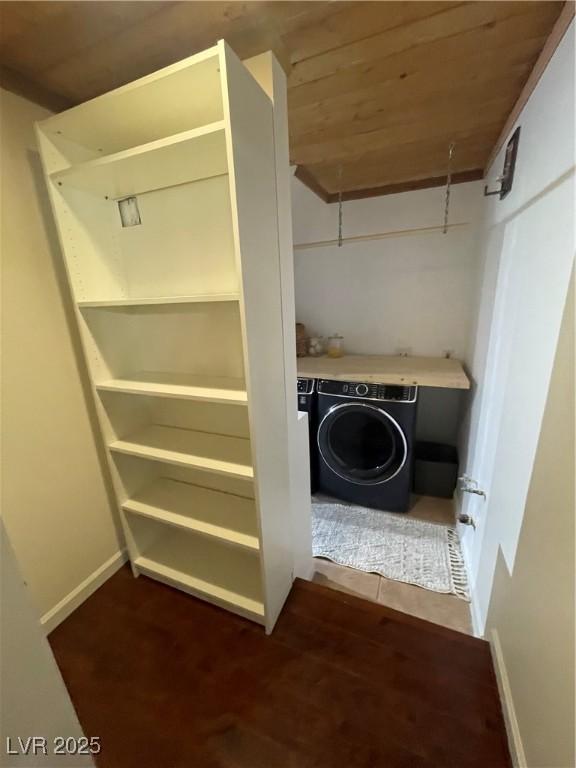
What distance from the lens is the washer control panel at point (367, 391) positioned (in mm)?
2203

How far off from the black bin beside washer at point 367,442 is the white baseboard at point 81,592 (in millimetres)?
1538

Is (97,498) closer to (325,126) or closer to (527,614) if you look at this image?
(527,614)

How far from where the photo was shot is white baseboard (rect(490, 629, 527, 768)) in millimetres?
930

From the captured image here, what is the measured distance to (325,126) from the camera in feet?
5.43

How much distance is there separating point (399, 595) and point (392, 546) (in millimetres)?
363

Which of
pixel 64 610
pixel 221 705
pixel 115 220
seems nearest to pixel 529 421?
pixel 221 705

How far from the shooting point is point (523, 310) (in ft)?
4.25

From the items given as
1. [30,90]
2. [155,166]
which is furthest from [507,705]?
[30,90]

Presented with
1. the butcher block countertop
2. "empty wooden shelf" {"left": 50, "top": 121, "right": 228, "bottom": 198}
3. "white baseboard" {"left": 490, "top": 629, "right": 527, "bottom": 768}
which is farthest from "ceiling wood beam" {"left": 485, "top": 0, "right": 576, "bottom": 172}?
"white baseboard" {"left": 490, "top": 629, "right": 527, "bottom": 768}

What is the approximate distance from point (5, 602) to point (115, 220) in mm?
1465

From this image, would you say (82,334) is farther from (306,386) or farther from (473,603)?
(473,603)

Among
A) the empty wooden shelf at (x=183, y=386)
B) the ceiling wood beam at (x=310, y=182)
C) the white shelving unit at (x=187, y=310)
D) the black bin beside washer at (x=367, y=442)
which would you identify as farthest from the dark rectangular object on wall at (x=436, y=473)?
the ceiling wood beam at (x=310, y=182)

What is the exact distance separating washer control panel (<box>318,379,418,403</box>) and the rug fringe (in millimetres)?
1018

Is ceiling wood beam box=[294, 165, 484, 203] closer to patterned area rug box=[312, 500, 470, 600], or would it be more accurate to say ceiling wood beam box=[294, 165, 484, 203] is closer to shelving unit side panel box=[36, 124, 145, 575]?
shelving unit side panel box=[36, 124, 145, 575]
